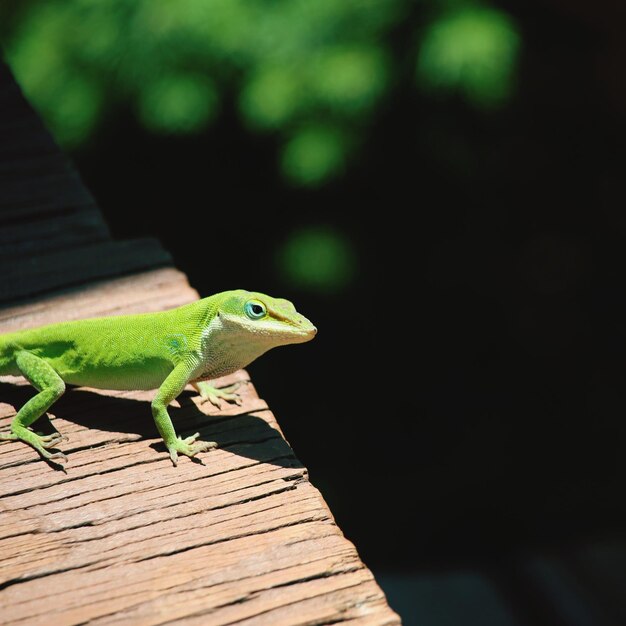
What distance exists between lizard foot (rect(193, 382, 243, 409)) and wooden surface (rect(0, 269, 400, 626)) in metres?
0.04

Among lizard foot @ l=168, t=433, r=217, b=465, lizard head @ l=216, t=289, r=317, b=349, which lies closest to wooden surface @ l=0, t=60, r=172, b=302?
lizard head @ l=216, t=289, r=317, b=349

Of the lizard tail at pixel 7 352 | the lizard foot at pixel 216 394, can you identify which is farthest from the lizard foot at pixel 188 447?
the lizard tail at pixel 7 352

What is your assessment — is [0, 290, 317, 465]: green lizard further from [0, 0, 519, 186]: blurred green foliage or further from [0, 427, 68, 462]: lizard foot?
[0, 0, 519, 186]: blurred green foliage

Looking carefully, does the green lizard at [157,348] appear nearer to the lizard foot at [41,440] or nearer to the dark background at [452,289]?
the lizard foot at [41,440]

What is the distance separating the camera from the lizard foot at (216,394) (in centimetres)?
257

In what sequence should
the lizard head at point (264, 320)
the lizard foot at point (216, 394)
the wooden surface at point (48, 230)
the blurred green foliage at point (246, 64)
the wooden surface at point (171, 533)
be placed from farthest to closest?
the blurred green foliage at point (246, 64)
the wooden surface at point (48, 230)
the lizard foot at point (216, 394)
the lizard head at point (264, 320)
the wooden surface at point (171, 533)

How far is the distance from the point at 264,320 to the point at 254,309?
0.14 feet

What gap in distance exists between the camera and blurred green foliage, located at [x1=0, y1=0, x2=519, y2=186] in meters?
4.04

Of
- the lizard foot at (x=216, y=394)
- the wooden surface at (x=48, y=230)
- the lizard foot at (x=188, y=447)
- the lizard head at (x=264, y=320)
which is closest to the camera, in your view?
the lizard foot at (x=188, y=447)

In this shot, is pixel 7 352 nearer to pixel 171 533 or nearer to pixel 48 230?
pixel 48 230

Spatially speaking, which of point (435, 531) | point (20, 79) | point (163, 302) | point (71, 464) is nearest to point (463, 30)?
point (163, 302)

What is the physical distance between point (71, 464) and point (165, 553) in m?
0.48

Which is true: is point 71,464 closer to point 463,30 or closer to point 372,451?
point 463,30

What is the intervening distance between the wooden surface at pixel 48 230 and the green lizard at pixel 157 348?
0.43m
